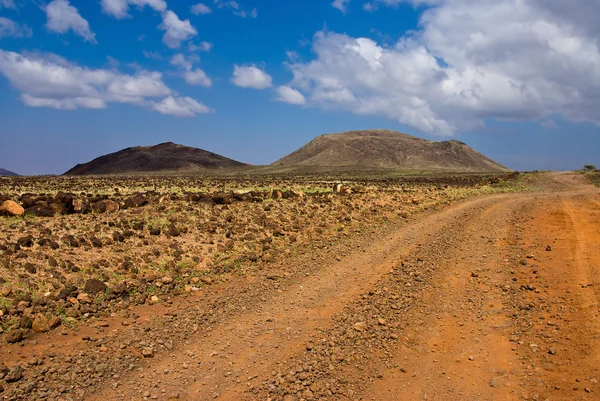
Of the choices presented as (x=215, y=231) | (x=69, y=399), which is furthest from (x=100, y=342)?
(x=215, y=231)

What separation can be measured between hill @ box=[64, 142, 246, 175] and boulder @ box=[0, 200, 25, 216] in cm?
12398

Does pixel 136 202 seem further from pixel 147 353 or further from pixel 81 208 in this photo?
pixel 147 353

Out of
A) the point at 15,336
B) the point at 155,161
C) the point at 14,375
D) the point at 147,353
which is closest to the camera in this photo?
the point at 14,375

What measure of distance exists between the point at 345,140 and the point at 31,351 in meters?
158

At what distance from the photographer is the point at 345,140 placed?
6358 inches

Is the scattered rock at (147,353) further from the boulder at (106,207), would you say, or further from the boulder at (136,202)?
the boulder at (136,202)

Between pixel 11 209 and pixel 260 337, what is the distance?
45.3ft

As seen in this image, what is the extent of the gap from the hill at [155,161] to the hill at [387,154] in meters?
28.5

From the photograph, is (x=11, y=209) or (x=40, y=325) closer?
(x=40, y=325)

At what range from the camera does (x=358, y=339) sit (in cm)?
715

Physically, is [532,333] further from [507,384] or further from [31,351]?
[31,351]

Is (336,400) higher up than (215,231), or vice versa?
(215,231)

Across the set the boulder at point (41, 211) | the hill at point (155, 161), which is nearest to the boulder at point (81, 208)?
the boulder at point (41, 211)

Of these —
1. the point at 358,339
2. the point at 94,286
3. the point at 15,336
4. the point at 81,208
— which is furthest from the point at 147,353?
the point at 81,208
